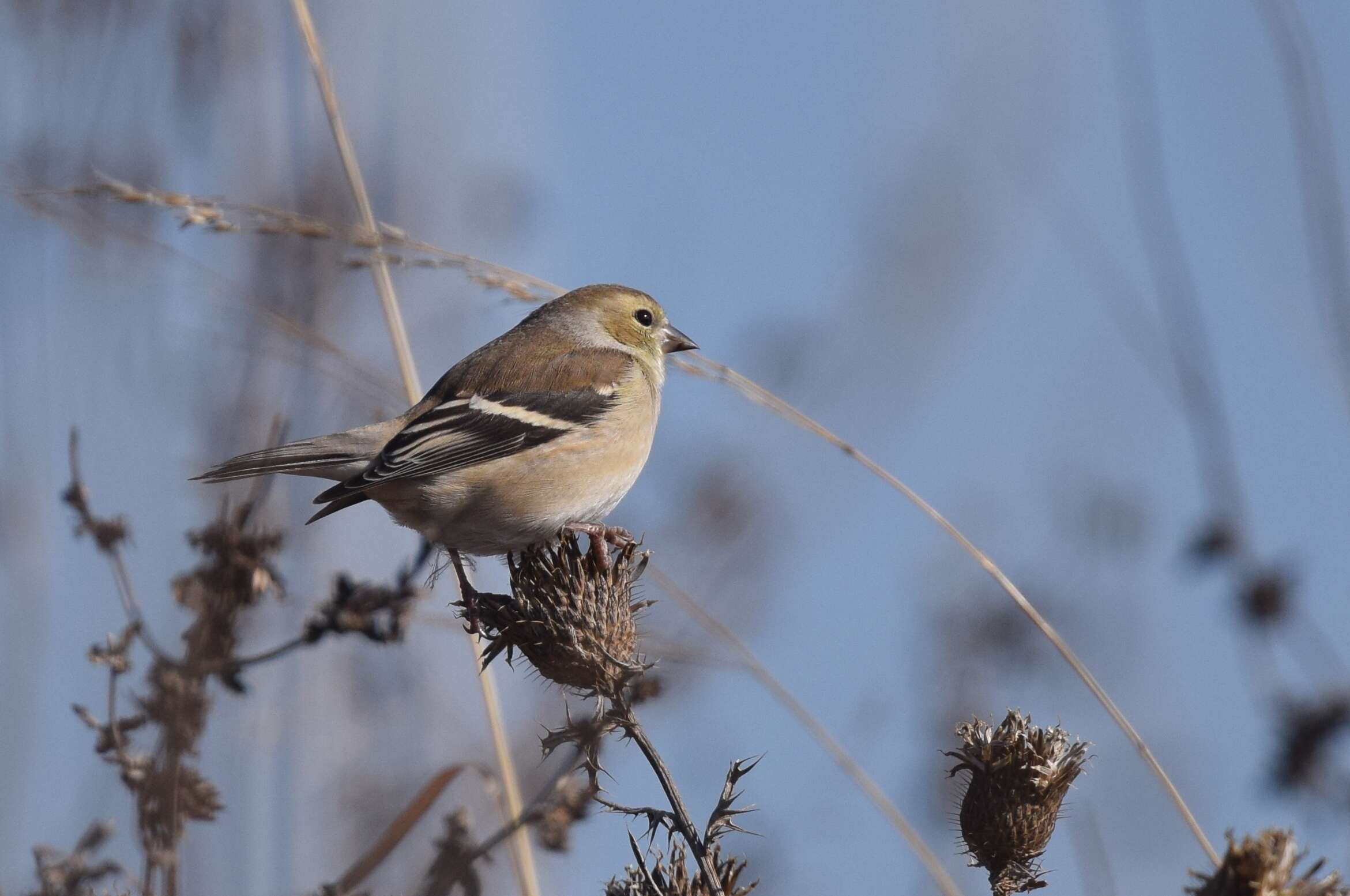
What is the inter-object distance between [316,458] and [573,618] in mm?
1132

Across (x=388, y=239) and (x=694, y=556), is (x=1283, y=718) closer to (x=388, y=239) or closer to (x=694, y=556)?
(x=694, y=556)

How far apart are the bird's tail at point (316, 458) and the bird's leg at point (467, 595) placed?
0.40m

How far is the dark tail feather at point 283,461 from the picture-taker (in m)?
2.99

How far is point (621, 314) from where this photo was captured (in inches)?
183

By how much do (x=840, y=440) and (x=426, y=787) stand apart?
4.17ft

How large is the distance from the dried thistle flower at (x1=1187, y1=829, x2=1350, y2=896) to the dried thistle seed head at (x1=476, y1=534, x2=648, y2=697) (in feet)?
3.69

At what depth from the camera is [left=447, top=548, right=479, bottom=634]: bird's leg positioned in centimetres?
296

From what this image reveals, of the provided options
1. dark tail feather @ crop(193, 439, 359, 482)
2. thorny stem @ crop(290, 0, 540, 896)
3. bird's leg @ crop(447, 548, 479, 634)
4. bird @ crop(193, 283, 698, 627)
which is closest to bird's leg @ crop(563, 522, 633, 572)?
bird @ crop(193, 283, 698, 627)

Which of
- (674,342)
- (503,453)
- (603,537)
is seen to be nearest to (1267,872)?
(603,537)

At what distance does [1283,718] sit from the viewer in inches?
144

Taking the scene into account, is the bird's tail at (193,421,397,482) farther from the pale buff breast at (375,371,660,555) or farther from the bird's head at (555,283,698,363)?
the bird's head at (555,283,698,363)

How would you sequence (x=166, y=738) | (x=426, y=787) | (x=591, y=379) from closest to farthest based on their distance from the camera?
(x=166, y=738) < (x=426, y=787) < (x=591, y=379)

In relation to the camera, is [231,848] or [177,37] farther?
[177,37]

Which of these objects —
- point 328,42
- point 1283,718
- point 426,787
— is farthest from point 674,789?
point 328,42
